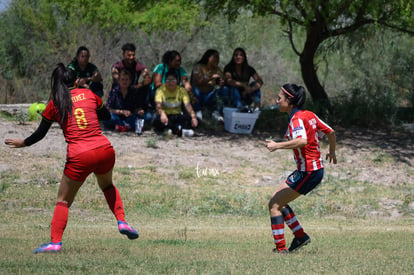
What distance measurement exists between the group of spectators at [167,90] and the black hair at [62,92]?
814 centimetres

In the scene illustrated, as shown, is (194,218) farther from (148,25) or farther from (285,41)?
(285,41)

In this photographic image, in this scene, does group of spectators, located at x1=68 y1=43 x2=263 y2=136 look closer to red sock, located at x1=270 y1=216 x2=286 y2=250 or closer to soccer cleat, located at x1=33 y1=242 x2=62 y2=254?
red sock, located at x1=270 y1=216 x2=286 y2=250

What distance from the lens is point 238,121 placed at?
17.2 m

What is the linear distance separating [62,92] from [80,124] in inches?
14.1

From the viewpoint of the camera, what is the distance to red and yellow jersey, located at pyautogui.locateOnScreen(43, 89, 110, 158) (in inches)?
295

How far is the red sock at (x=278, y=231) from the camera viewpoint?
313 inches

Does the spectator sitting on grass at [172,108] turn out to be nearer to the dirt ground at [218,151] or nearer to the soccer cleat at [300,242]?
the dirt ground at [218,151]

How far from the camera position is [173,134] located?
16.5 m

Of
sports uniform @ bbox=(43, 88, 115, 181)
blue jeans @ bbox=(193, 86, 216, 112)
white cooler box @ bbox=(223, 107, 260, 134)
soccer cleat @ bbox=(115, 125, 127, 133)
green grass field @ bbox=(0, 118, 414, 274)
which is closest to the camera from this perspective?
green grass field @ bbox=(0, 118, 414, 274)

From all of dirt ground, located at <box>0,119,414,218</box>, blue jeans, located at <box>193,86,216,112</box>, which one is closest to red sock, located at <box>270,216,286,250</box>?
dirt ground, located at <box>0,119,414,218</box>

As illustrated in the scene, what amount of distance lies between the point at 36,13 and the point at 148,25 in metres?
7.76

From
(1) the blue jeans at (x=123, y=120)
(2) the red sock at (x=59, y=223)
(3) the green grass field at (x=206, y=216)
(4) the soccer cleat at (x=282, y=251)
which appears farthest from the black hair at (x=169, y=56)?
(2) the red sock at (x=59, y=223)

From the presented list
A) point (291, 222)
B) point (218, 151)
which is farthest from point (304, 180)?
point (218, 151)

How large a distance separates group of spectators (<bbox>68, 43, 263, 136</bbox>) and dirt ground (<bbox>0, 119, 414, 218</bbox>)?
0.37 metres
